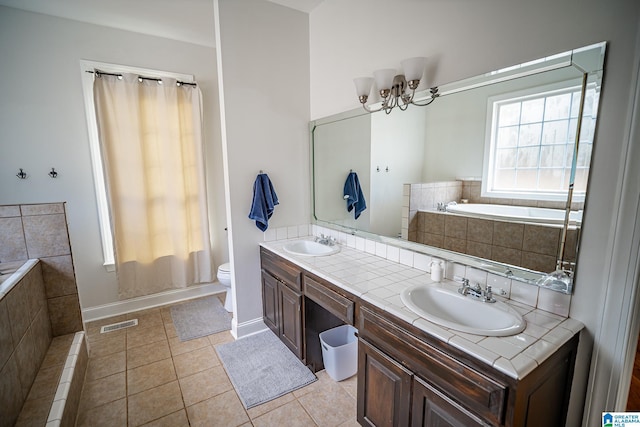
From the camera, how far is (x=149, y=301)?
3188 mm

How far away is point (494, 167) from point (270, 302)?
1.95 m

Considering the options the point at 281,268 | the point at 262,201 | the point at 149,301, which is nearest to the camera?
the point at 281,268

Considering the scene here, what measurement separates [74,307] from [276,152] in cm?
201

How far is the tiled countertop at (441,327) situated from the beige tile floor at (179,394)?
851 mm

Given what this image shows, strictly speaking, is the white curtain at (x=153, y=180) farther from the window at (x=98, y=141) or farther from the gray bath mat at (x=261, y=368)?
the gray bath mat at (x=261, y=368)

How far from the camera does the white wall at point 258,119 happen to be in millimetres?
2322

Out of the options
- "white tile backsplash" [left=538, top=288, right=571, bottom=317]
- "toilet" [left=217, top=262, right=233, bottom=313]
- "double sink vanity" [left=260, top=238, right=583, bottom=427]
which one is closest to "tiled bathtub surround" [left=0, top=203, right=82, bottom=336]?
"toilet" [left=217, top=262, right=233, bottom=313]

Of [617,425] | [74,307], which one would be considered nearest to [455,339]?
[617,425]

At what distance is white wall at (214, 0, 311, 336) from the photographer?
232 cm

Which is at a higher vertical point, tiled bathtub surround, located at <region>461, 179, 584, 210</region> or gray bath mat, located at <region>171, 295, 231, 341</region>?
tiled bathtub surround, located at <region>461, 179, 584, 210</region>

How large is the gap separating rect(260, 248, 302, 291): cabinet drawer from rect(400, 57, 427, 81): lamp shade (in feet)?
4.65

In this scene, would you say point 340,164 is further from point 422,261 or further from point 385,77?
point 422,261

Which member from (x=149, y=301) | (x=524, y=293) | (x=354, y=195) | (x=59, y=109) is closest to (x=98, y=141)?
(x=59, y=109)

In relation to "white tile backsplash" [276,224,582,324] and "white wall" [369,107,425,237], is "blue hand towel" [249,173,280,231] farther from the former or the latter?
"white wall" [369,107,425,237]
